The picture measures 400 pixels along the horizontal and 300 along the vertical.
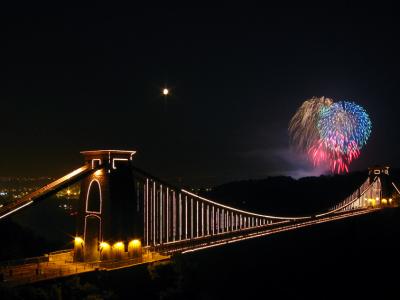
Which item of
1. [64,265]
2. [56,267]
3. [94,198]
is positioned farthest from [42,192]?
[64,265]

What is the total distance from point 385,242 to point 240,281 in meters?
32.9

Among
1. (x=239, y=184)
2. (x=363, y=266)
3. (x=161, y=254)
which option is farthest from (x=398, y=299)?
(x=239, y=184)

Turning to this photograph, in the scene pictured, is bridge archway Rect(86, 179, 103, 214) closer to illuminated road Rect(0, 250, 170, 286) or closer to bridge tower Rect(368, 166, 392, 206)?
illuminated road Rect(0, 250, 170, 286)

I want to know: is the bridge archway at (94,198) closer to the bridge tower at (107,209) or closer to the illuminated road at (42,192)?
the bridge tower at (107,209)

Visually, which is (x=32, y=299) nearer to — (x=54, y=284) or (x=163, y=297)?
(x=54, y=284)

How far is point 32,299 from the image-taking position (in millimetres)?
17812

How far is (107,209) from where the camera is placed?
23.9 meters

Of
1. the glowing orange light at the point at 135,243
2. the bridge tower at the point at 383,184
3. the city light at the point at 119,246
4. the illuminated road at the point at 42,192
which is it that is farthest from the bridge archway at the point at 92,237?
the bridge tower at the point at 383,184

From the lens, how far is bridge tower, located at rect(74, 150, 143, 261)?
78.6 ft

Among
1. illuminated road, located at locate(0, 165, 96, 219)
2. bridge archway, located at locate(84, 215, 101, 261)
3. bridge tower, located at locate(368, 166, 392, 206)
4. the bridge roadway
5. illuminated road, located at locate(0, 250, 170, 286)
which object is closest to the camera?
illuminated road, located at locate(0, 250, 170, 286)

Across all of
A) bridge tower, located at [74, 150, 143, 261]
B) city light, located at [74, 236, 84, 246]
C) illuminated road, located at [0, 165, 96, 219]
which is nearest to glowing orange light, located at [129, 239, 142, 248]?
bridge tower, located at [74, 150, 143, 261]

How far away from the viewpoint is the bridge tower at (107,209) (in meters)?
24.0

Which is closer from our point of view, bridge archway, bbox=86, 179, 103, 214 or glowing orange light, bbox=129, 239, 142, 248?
bridge archway, bbox=86, 179, 103, 214

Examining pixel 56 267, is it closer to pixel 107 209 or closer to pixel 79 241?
pixel 79 241
